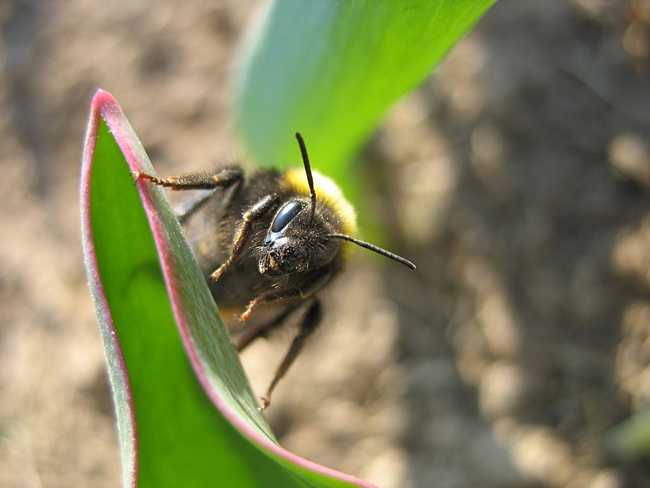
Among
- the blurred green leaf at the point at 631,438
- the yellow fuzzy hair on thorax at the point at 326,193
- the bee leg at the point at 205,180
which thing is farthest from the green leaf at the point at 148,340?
the blurred green leaf at the point at 631,438

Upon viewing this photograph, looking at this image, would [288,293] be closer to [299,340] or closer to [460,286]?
[299,340]

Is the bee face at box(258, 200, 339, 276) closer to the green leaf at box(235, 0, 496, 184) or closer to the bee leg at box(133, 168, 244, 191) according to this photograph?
the bee leg at box(133, 168, 244, 191)

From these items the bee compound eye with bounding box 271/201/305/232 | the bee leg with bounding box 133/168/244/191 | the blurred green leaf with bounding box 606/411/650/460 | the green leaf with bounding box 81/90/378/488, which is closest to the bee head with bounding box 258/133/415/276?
the bee compound eye with bounding box 271/201/305/232

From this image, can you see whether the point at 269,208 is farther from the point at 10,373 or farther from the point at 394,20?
the point at 10,373

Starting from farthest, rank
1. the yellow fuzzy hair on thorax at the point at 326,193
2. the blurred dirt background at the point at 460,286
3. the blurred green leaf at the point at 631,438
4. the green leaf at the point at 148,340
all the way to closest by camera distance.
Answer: the blurred dirt background at the point at 460,286, the blurred green leaf at the point at 631,438, the yellow fuzzy hair on thorax at the point at 326,193, the green leaf at the point at 148,340

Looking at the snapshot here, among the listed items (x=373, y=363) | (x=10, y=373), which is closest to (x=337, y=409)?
(x=373, y=363)

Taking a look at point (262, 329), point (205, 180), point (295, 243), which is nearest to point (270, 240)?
point (295, 243)

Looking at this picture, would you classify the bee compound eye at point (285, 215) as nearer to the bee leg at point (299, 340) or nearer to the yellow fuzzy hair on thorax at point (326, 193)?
the yellow fuzzy hair on thorax at point (326, 193)
